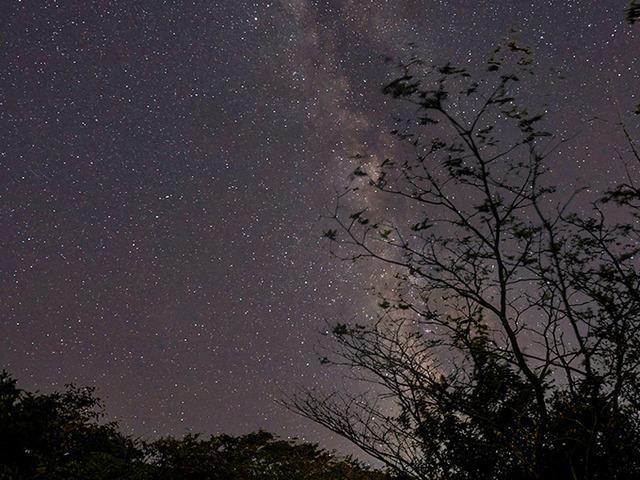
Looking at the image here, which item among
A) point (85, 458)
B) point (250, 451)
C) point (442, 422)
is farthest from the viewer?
point (250, 451)

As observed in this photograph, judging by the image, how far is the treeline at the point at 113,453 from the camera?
29.3 ft

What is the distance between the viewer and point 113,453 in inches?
408

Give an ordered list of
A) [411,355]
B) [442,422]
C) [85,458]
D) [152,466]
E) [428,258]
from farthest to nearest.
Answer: [152,466] → [85,458] → [428,258] → [442,422] → [411,355]

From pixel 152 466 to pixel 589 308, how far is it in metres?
7.97

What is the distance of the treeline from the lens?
8930 mm

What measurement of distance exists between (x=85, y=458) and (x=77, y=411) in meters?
1.37

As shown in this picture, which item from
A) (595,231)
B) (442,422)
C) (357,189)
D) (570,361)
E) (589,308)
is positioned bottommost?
(442,422)

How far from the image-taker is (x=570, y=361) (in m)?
5.70

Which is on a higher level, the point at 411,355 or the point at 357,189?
the point at 357,189

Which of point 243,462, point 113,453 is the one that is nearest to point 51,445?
point 113,453

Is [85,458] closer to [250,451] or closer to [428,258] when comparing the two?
[250,451]

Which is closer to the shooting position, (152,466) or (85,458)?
(85,458)

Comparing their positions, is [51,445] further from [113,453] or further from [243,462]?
[243,462]

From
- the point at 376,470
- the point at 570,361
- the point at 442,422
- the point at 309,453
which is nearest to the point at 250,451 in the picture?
the point at 309,453
